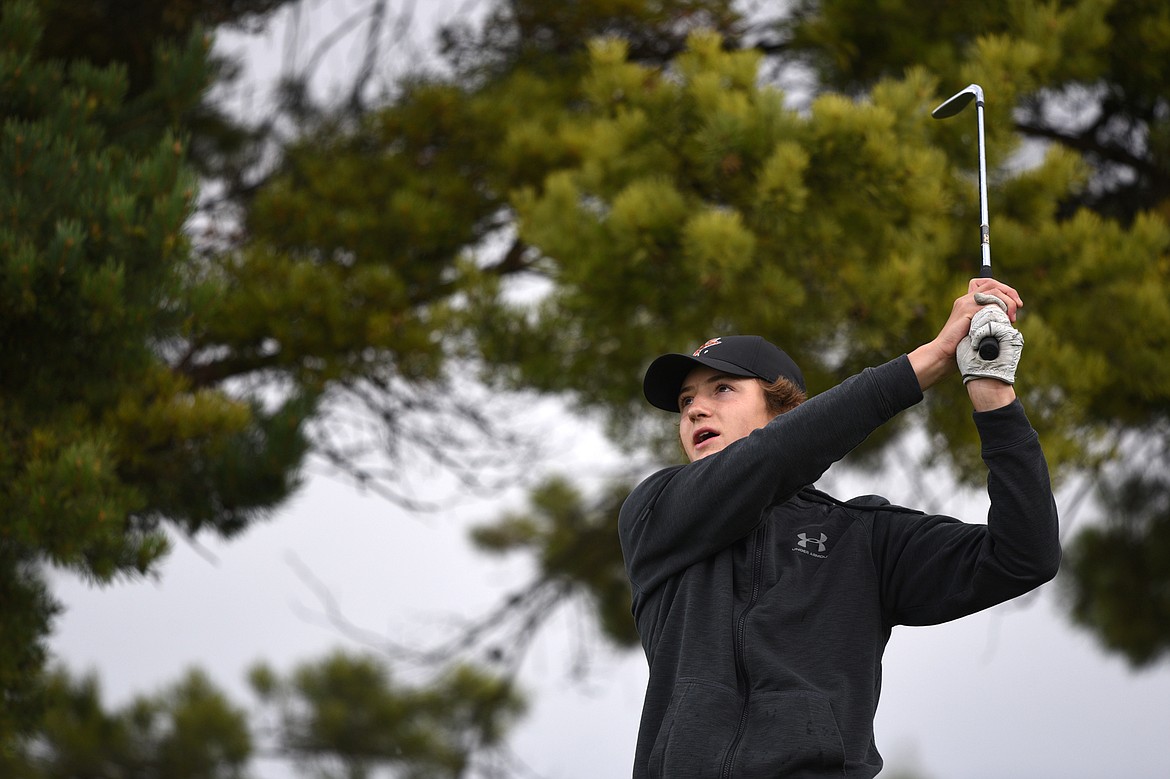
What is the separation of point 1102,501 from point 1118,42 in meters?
2.35

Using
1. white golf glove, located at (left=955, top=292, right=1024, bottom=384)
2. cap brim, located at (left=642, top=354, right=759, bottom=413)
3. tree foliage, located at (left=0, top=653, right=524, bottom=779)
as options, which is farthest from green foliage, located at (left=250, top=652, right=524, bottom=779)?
white golf glove, located at (left=955, top=292, right=1024, bottom=384)

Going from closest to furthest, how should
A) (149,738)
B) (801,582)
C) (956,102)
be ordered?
(801,582), (956,102), (149,738)

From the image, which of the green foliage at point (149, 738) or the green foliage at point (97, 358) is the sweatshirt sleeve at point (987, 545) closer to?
the green foliage at point (97, 358)

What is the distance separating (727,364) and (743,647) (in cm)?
46

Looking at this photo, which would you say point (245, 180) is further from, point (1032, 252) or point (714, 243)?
point (1032, 252)

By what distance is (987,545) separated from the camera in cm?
164

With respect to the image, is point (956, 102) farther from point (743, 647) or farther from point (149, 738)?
point (149, 738)

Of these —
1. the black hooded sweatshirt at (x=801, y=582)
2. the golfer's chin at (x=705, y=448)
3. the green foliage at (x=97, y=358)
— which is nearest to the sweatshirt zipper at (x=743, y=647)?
the black hooded sweatshirt at (x=801, y=582)

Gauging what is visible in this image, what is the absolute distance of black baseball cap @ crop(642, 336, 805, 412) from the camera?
190 centimetres

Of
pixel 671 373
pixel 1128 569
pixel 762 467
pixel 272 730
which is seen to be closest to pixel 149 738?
pixel 272 730

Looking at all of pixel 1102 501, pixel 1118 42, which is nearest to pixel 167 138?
pixel 1118 42

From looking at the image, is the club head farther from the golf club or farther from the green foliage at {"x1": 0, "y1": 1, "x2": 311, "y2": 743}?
the green foliage at {"x1": 0, "y1": 1, "x2": 311, "y2": 743}

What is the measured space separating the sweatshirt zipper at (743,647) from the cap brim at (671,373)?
27cm

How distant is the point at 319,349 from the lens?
15.2 ft
